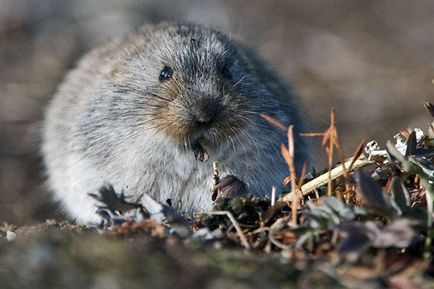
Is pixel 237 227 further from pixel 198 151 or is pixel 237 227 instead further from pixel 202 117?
pixel 198 151

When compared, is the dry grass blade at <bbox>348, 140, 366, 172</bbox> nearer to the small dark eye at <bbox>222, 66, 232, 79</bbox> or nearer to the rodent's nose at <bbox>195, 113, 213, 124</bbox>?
the rodent's nose at <bbox>195, 113, 213, 124</bbox>

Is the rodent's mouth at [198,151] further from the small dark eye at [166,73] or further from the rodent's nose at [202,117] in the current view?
the small dark eye at [166,73]

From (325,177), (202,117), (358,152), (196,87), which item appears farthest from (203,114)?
(358,152)

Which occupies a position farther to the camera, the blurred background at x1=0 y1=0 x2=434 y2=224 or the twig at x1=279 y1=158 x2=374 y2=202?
the blurred background at x1=0 y1=0 x2=434 y2=224

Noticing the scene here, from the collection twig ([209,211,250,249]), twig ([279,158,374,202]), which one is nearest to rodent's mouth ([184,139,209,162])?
twig ([279,158,374,202])

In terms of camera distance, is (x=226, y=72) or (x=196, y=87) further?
(x=226, y=72)

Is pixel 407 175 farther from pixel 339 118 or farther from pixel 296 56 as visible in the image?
pixel 296 56
